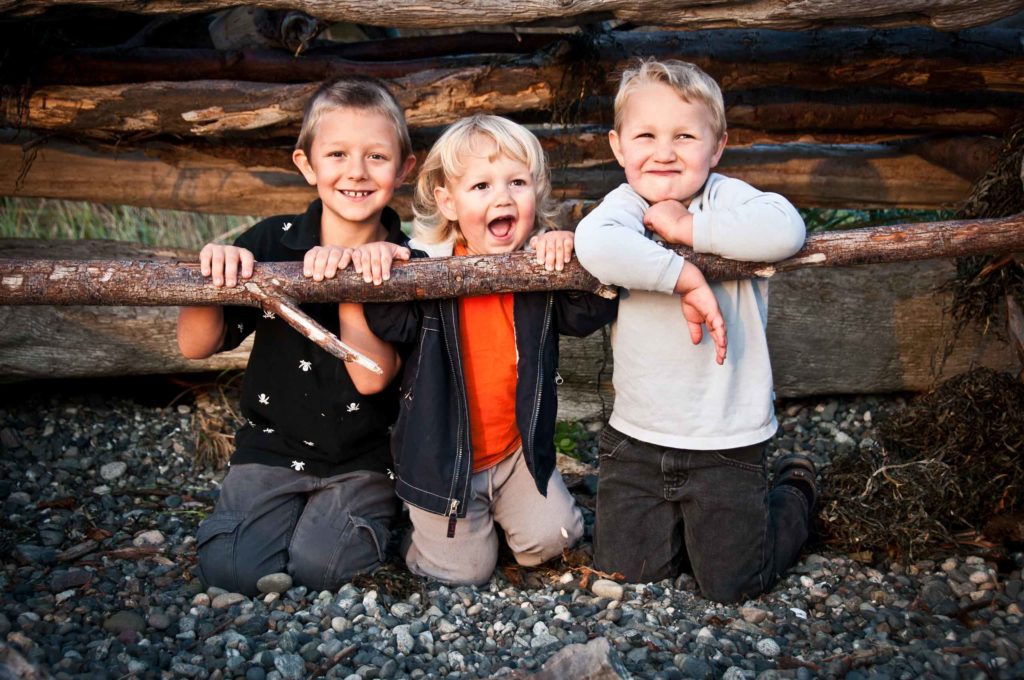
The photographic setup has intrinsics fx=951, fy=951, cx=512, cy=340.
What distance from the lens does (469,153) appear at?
11.2ft

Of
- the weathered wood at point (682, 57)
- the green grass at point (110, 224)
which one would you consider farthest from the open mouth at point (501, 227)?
the green grass at point (110, 224)

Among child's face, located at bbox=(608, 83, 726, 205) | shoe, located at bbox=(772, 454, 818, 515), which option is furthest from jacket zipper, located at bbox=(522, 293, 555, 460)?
shoe, located at bbox=(772, 454, 818, 515)

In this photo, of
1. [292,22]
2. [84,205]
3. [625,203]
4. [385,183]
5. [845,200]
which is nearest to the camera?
[625,203]

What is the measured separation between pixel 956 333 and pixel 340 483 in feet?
9.59

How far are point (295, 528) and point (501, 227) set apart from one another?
1405mm

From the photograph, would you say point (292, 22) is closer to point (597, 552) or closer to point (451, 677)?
point (597, 552)

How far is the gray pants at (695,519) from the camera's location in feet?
11.2

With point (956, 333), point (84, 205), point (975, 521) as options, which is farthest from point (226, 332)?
point (84, 205)

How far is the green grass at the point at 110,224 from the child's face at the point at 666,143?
14.0 feet

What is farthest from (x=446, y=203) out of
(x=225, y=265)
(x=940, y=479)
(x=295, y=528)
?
(x=940, y=479)

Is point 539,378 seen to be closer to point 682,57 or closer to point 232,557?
point 232,557

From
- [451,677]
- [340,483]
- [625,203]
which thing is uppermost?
[625,203]

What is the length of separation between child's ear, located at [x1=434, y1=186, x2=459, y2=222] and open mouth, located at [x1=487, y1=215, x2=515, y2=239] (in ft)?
0.48

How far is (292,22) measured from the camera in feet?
14.4
